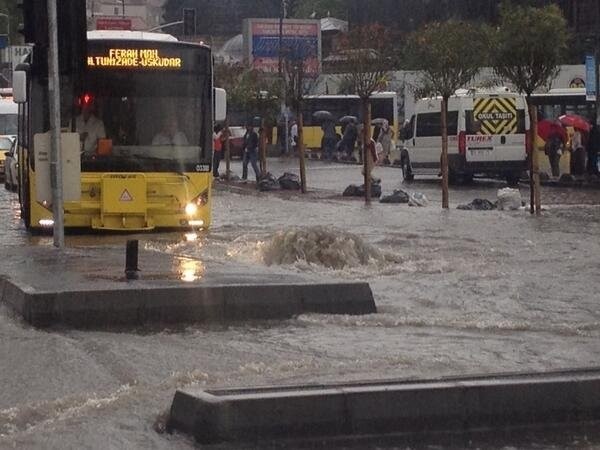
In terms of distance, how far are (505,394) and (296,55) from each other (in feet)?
152

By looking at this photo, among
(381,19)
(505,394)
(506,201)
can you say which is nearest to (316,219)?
(506,201)

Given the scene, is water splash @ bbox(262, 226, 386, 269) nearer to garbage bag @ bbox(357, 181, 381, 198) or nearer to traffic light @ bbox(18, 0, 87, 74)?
traffic light @ bbox(18, 0, 87, 74)

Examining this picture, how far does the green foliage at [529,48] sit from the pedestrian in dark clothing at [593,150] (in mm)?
11386

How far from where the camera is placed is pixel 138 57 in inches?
785

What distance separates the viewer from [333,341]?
10422 millimetres

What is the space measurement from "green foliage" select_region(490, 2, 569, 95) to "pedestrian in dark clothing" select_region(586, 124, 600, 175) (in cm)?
1139

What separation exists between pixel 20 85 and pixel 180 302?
893 cm

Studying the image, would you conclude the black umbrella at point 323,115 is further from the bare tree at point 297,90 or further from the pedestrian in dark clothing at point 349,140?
the bare tree at point 297,90

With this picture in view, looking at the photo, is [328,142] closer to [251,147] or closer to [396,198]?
[251,147]

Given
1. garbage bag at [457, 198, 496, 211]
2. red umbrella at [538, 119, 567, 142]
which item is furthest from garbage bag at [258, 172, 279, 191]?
garbage bag at [457, 198, 496, 211]

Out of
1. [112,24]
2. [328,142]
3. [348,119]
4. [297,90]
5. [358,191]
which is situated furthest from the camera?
[328,142]

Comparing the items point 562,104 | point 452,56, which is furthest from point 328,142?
point 452,56

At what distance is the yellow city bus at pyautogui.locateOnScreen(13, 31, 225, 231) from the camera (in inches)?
769

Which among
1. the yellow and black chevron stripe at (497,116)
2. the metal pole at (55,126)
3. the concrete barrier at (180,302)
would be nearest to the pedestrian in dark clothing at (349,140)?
the yellow and black chevron stripe at (497,116)
